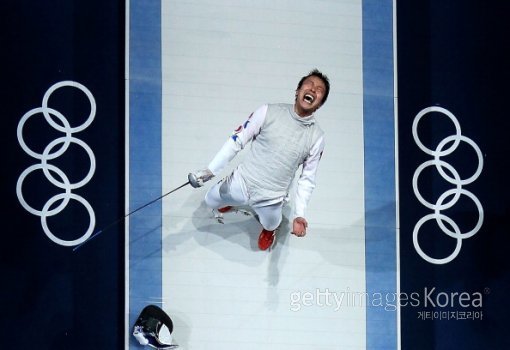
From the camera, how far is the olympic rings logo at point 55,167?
427 cm

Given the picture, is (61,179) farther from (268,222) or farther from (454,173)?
(454,173)

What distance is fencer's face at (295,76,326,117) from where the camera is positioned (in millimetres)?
3949

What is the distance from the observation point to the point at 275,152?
4.02 metres

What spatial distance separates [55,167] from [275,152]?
127 cm

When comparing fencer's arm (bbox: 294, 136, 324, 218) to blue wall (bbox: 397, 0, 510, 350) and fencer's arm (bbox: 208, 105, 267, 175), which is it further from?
blue wall (bbox: 397, 0, 510, 350)

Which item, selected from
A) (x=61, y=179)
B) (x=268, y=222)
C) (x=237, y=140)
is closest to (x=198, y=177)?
(x=237, y=140)

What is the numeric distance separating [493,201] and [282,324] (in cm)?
152

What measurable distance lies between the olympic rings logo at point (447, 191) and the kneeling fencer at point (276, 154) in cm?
89

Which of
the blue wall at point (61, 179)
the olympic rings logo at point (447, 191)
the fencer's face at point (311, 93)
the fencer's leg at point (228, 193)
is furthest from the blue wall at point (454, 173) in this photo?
the blue wall at point (61, 179)

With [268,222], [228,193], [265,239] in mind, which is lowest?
[265,239]

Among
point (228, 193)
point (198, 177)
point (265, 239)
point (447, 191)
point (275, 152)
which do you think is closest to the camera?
point (198, 177)

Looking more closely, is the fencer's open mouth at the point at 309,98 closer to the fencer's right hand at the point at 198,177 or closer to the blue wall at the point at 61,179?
the fencer's right hand at the point at 198,177

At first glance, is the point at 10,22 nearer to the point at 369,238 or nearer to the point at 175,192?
the point at 175,192

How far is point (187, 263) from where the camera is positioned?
4375 millimetres
